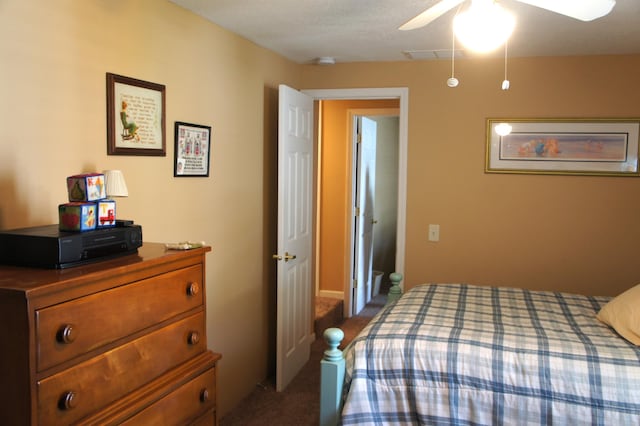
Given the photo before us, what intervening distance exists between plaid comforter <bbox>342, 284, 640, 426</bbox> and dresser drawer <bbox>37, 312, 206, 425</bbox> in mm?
676

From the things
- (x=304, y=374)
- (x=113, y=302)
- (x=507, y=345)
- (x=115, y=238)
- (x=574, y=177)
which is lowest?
(x=304, y=374)

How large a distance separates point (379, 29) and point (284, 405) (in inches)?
94.3

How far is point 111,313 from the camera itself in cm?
158

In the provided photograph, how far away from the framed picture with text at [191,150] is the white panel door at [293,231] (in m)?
0.67

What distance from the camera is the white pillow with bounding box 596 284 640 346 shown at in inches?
86.7

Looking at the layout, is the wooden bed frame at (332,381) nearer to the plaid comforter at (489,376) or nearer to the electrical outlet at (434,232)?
the plaid comforter at (489,376)

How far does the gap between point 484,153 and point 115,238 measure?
294 centimetres

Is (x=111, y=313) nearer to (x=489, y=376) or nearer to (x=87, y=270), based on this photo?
(x=87, y=270)

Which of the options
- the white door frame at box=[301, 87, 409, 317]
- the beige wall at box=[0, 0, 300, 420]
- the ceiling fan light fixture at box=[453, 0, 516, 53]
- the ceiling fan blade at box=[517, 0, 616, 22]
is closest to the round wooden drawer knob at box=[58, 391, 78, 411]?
the beige wall at box=[0, 0, 300, 420]

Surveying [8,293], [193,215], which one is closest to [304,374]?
[193,215]

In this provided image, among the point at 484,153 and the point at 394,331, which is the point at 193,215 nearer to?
the point at 394,331

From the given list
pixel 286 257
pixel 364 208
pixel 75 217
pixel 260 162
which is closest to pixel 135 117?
pixel 75 217

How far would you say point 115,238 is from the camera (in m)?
1.71

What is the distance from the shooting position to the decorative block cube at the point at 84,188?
174 cm
